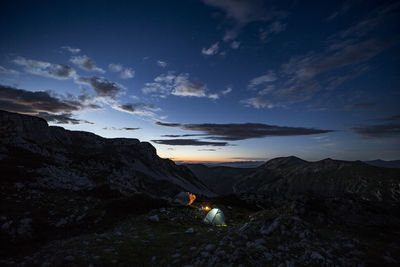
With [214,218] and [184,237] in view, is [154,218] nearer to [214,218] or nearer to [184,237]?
[184,237]

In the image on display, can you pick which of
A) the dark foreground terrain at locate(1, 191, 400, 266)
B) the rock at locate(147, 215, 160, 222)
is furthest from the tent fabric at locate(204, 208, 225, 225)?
the rock at locate(147, 215, 160, 222)

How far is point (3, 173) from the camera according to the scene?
19.3 metres

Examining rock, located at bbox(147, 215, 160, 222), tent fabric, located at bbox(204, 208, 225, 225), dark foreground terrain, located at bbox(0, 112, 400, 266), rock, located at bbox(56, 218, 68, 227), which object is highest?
dark foreground terrain, located at bbox(0, 112, 400, 266)

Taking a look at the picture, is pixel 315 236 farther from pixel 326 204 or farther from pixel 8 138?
pixel 8 138

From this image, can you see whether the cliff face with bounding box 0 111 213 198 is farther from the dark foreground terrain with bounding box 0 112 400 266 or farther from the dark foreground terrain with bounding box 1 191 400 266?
the dark foreground terrain with bounding box 1 191 400 266

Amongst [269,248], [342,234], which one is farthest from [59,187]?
[342,234]

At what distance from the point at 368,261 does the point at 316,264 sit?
2.28 m

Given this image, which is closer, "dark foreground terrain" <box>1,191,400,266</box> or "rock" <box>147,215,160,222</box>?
"dark foreground terrain" <box>1,191,400,266</box>

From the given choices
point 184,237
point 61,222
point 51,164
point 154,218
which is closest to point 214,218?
point 154,218

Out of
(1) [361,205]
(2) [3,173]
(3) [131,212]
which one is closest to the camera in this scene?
(1) [361,205]

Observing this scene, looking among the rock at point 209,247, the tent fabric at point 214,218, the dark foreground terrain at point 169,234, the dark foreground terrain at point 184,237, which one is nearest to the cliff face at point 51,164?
the dark foreground terrain at point 169,234

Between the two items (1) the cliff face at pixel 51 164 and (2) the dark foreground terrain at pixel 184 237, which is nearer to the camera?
(2) the dark foreground terrain at pixel 184 237

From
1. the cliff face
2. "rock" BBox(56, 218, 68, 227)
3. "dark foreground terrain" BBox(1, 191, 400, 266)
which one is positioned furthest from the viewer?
the cliff face

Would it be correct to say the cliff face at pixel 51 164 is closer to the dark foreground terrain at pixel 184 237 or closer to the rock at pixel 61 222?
the dark foreground terrain at pixel 184 237
